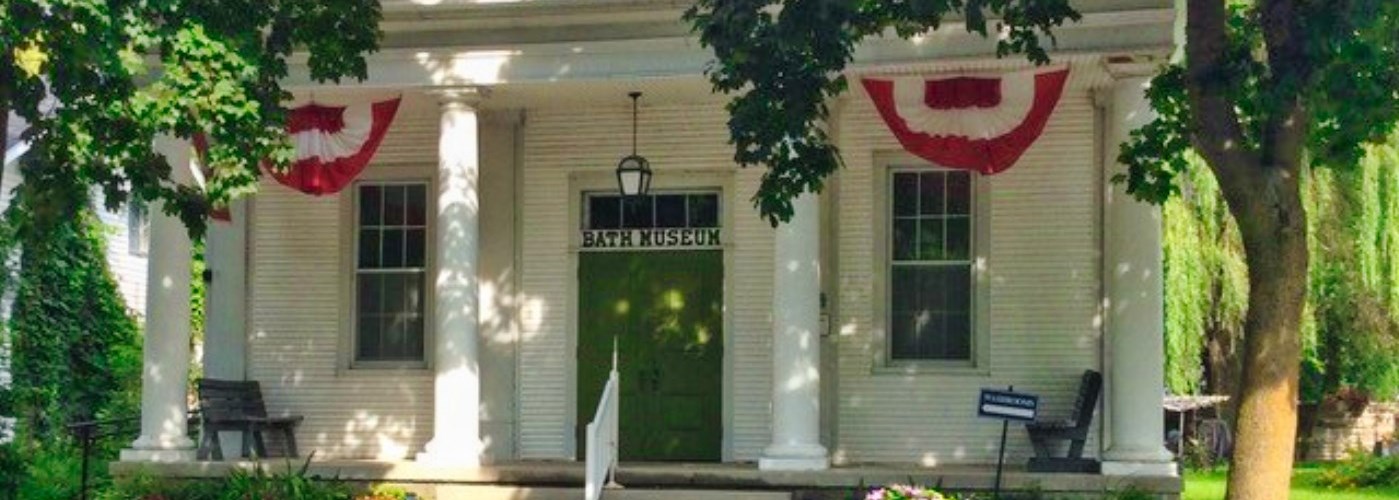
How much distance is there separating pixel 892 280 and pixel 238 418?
5970mm

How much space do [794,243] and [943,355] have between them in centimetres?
221

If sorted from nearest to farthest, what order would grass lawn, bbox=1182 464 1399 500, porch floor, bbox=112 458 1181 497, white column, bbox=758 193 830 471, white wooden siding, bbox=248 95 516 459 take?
porch floor, bbox=112 458 1181 497 → white column, bbox=758 193 830 471 → white wooden siding, bbox=248 95 516 459 → grass lawn, bbox=1182 464 1399 500

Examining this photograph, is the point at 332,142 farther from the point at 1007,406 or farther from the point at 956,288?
the point at 1007,406

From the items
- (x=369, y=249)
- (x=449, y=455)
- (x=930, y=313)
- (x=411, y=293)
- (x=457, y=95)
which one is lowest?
(x=449, y=455)

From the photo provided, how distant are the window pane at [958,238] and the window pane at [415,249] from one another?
493 centimetres

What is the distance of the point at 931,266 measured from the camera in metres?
17.1

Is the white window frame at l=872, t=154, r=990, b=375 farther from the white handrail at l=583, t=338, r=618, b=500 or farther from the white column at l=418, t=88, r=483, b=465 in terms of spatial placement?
the white column at l=418, t=88, r=483, b=465

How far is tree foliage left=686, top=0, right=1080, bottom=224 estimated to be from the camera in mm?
11805

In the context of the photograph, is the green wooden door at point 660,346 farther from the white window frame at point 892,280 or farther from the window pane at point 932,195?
the window pane at point 932,195

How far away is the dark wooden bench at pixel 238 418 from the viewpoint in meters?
17.2

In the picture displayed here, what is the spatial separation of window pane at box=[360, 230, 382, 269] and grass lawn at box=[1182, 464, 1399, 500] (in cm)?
950

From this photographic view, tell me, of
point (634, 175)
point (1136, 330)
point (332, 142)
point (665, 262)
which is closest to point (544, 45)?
point (634, 175)

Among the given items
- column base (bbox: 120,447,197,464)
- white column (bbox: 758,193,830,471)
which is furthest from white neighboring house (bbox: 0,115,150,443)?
white column (bbox: 758,193,830,471)

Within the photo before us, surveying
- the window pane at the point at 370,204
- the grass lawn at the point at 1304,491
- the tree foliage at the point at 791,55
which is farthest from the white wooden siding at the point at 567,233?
the grass lawn at the point at 1304,491
